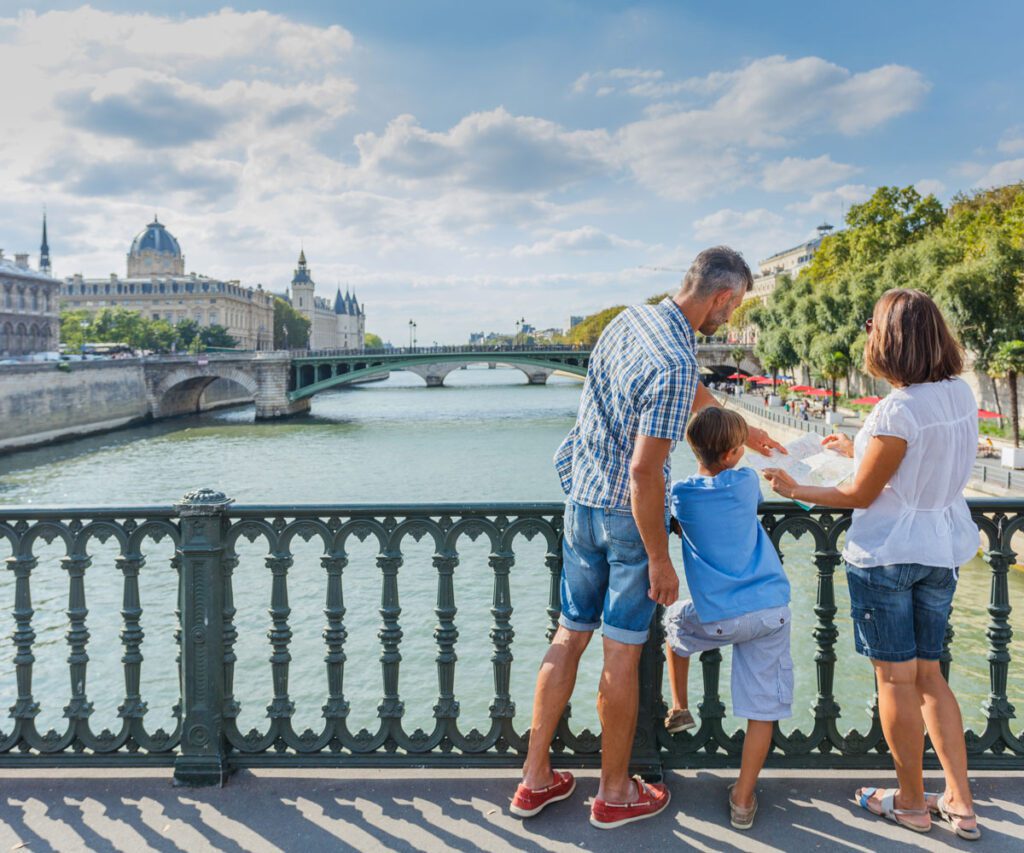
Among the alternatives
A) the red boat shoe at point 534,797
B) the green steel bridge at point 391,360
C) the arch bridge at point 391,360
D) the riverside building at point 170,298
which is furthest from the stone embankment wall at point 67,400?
the riverside building at point 170,298

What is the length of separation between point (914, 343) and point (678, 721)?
155cm

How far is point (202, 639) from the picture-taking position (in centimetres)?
323

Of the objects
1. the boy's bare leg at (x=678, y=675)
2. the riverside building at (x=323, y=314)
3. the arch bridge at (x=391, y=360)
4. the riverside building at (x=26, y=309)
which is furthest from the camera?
the riverside building at (x=323, y=314)

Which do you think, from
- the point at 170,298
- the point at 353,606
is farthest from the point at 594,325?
the point at 353,606

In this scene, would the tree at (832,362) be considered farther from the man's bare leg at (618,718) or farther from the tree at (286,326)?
the tree at (286,326)

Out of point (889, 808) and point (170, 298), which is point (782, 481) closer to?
point (889, 808)

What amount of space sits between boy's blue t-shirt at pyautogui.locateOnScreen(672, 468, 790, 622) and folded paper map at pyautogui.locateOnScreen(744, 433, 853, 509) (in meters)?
0.14

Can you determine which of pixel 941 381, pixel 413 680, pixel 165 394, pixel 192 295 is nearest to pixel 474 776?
pixel 941 381

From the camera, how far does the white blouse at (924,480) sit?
2.70 meters

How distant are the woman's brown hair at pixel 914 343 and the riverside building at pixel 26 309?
2684 inches

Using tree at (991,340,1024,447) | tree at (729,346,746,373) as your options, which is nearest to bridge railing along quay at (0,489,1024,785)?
tree at (991,340,1024,447)

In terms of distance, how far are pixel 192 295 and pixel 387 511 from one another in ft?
368

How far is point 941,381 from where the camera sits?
2732 millimetres

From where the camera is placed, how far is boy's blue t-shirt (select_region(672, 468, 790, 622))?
2.79 m
